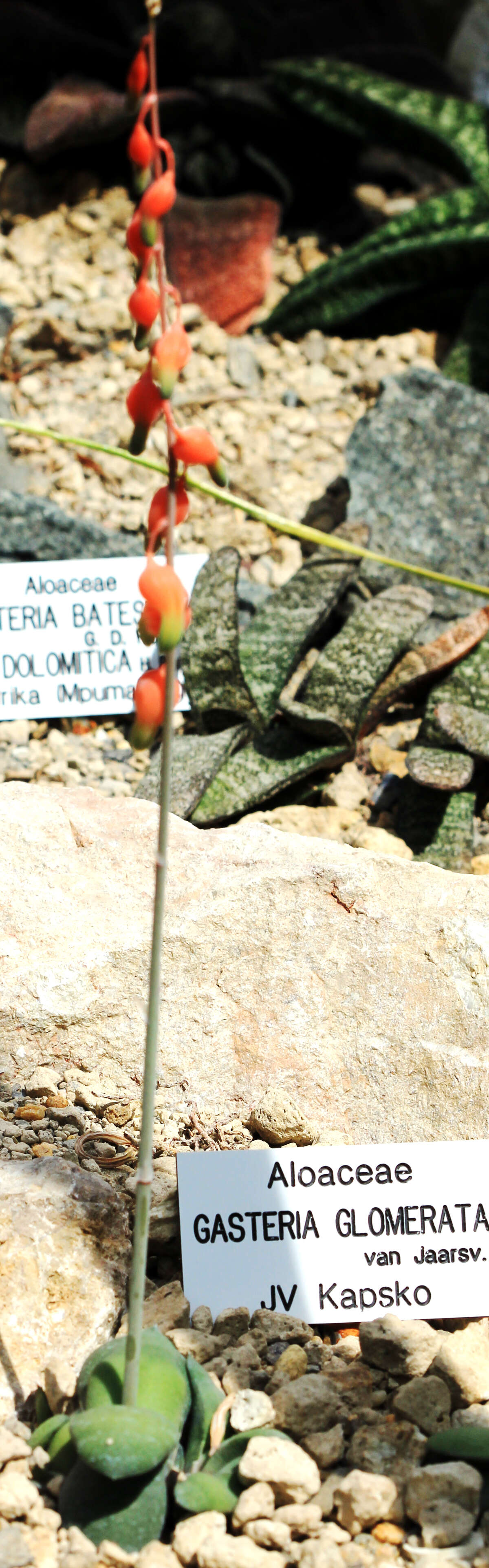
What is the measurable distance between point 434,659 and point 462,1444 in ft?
3.44

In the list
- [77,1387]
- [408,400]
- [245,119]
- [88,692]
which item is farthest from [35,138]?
[77,1387]

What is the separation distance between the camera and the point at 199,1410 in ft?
2.67

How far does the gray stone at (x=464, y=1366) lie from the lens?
34.6 inches

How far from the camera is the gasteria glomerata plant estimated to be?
64 centimetres

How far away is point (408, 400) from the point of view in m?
2.07

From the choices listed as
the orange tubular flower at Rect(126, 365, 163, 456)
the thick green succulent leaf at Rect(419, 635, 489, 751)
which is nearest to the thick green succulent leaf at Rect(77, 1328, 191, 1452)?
the orange tubular flower at Rect(126, 365, 163, 456)

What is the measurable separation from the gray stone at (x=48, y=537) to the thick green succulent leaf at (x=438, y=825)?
0.62m

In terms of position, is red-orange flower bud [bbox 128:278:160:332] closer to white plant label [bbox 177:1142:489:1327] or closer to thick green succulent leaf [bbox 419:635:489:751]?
white plant label [bbox 177:1142:489:1327]

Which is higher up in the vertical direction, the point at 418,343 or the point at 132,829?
the point at 418,343

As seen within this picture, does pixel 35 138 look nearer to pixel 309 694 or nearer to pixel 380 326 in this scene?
pixel 380 326

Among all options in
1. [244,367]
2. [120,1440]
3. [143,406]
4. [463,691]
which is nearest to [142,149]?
[143,406]

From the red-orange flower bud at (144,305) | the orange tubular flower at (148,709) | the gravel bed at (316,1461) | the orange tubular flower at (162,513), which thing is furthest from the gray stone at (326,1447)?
the red-orange flower bud at (144,305)

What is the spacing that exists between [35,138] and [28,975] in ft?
6.59

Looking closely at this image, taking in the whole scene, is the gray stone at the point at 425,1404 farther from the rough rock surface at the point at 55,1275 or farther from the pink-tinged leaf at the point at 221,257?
the pink-tinged leaf at the point at 221,257
